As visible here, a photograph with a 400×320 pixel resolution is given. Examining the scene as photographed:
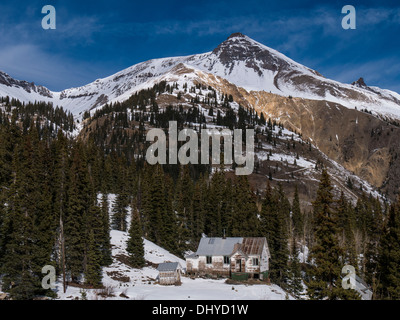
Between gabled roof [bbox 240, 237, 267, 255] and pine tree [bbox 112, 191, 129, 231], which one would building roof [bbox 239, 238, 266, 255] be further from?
pine tree [bbox 112, 191, 129, 231]

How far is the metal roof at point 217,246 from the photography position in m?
59.9

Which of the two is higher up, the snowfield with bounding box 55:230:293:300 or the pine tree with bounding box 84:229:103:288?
the pine tree with bounding box 84:229:103:288

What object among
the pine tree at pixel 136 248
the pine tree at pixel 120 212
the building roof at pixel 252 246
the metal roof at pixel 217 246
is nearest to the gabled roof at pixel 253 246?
the building roof at pixel 252 246

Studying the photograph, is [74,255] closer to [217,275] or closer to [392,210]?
[217,275]

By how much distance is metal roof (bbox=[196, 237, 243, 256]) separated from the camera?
59.9 meters

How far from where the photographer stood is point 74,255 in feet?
146

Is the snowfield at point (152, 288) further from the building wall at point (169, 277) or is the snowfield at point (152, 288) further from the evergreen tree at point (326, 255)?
the evergreen tree at point (326, 255)

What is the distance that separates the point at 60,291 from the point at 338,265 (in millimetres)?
29509

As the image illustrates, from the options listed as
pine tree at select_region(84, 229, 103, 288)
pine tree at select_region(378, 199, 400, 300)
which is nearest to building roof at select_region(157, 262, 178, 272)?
pine tree at select_region(84, 229, 103, 288)

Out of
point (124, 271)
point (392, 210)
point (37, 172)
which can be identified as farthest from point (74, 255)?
point (392, 210)

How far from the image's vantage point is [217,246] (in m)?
61.3

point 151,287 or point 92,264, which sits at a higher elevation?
point 92,264

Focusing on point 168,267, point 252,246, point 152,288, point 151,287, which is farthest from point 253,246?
point 152,288

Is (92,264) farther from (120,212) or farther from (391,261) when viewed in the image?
(391,261)
